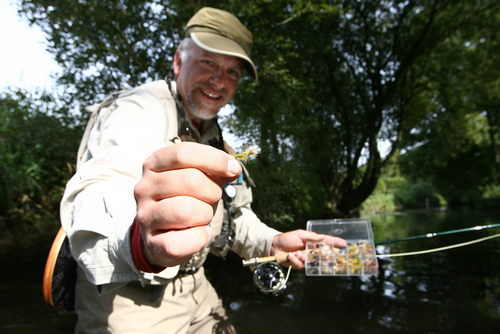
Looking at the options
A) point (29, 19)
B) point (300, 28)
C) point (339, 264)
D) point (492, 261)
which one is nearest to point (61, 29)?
point (29, 19)

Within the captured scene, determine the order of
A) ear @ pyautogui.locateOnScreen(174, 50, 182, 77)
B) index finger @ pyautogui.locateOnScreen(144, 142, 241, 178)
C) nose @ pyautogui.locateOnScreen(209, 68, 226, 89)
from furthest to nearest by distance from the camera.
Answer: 1. ear @ pyautogui.locateOnScreen(174, 50, 182, 77)
2. nose @ pyautogui.locateOnScreen(209, 68, 226, 89)
3. index finger @ pyautogui.locateOnScreen(144, 142, 241, 178)

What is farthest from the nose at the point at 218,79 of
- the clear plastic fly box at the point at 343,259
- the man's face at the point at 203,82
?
the clear plastic fly box at the point at 343,259

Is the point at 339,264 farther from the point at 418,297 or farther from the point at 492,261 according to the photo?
the point at 492,261

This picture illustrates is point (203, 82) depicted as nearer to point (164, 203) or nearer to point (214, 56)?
point (214, 56)

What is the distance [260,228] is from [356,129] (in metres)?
12.0

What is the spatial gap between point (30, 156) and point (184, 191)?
9496 millimetres

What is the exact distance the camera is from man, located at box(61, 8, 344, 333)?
29.9 inches

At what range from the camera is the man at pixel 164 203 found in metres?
0.76

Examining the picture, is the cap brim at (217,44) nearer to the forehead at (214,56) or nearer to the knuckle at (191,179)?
the forehead at (214,56)

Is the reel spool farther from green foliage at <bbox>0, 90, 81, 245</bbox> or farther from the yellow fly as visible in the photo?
green foliage at <bbox>0, 90, 81, 245</bbox>

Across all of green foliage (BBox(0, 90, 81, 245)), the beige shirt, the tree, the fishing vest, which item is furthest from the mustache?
green foliage (BBox(0, 90, 81, 245))

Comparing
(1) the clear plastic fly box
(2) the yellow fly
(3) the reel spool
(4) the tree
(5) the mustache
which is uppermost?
(4) the tree

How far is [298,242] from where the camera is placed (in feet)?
8.25

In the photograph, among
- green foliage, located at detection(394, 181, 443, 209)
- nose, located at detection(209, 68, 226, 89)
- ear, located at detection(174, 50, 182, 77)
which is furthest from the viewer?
green foliage, located at detection(394, 181, 443, 209)
